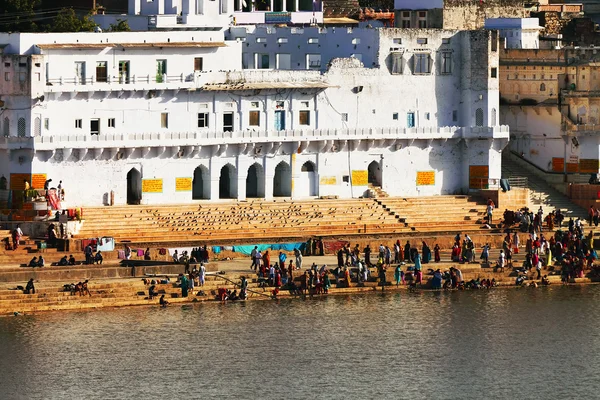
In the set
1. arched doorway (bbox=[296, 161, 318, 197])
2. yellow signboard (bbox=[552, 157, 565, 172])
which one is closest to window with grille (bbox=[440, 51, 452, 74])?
yellow signboard (bbox=[552, 157, 565, 172])

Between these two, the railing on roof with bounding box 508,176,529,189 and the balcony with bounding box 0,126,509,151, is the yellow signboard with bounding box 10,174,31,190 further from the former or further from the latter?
the railing on roof with bounding box 508,176,529,189

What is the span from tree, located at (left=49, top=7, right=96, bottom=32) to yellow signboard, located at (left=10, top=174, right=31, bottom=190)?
7662mm

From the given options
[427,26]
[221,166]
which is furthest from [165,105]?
[427,26]

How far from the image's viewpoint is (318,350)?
6644 centimetres

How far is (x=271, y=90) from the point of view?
3280 inches

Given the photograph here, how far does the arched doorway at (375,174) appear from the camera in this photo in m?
85.7

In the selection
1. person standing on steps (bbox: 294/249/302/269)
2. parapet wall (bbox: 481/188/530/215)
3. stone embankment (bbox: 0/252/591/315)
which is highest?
parapet wall (bbox: 481/188/530/215)

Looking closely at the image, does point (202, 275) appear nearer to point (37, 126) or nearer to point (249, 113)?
point (37, 126)

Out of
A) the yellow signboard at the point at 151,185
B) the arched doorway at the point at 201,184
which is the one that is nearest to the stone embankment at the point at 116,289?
the yellow signboard at the point at 151,185

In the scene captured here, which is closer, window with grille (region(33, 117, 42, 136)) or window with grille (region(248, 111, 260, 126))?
window with grille (region(33, 117, 42, 136))

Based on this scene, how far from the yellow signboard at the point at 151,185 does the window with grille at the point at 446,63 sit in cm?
1250

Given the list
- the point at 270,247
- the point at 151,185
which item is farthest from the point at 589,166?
the point at 151,185

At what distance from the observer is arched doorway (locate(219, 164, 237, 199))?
271 feet

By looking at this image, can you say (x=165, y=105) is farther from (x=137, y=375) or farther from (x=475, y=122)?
(x=137, y=375)
